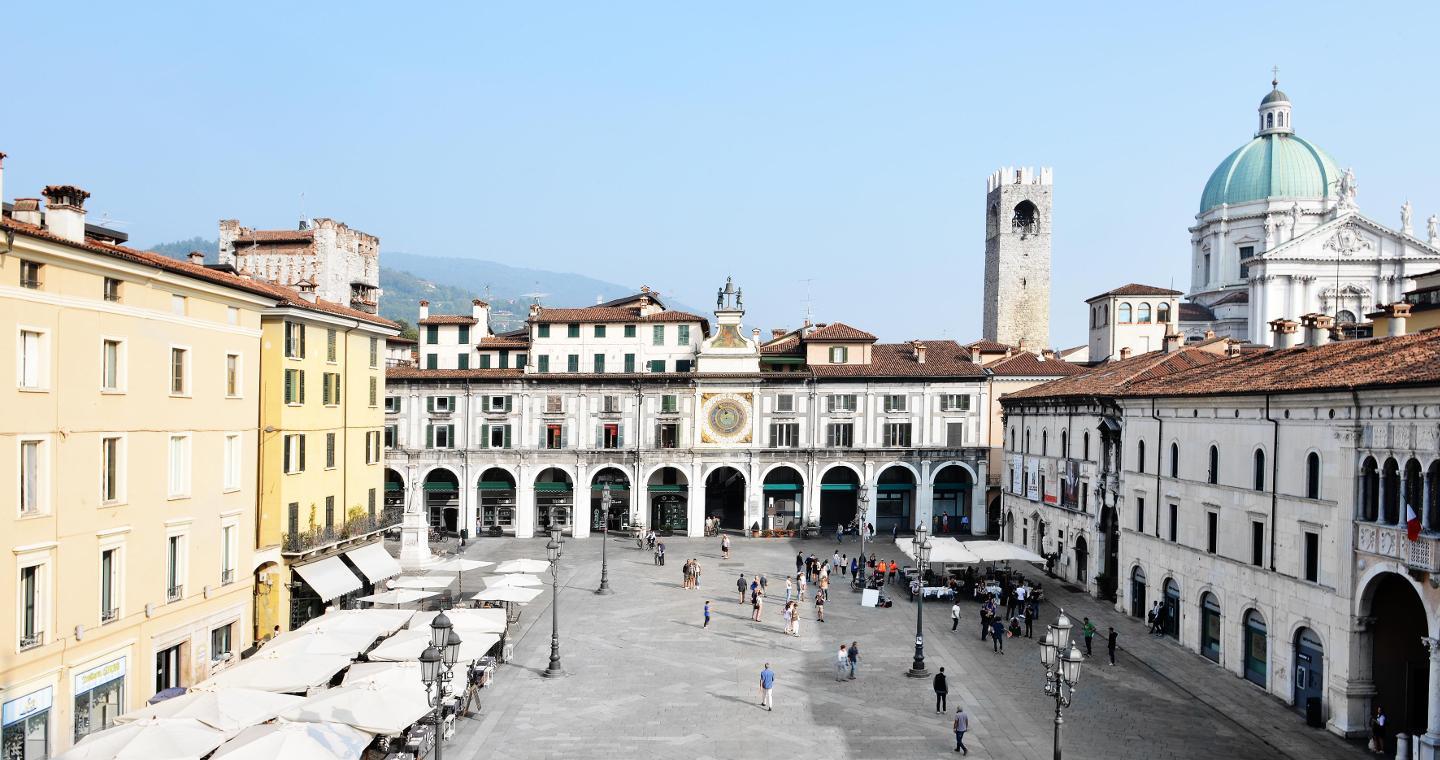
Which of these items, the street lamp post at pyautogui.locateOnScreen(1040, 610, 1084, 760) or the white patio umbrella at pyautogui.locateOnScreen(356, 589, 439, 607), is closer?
the street lamp post at pyautogui.locateOnScreen(1040, 610, 1084, 760)

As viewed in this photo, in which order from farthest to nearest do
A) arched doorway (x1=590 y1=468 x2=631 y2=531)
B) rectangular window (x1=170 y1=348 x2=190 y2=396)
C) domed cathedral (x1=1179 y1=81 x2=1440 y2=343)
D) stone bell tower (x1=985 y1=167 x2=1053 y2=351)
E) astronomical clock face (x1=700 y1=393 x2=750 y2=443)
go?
stone bell tower (x1=985 y1=167 x2=1053 y2=351) → domed cathedral (x1=1179 y1=81 x2=1440 y2=343) → arched doorway (x1=590 y1=468 x2=631 y2=531) → astronomical clock face (x1=700 y1=393 x2=750 y2=443) → rectangular window (x1=170 y1=348 x2=190 y2=396)

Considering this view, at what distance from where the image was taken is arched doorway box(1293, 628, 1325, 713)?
27.6 meters

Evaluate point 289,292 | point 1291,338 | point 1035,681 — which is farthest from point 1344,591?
point 289,292

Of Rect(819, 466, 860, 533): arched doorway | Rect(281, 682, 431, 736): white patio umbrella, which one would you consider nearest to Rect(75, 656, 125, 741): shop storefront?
Rect(281, 682, 431, 736): white patio umbrella

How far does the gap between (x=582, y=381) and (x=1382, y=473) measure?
150ft

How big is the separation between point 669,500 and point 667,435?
442 cm

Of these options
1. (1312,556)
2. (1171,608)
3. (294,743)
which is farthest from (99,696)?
(1171,608)

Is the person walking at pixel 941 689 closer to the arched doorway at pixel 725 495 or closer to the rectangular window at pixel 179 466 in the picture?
the rectangular window at pixel 179 466

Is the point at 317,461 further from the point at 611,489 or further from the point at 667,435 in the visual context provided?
the point at 611,489

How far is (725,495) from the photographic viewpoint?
72562 millimetres

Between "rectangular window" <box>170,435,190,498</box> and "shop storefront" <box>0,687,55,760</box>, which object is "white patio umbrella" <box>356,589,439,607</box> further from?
"shop storefront" <box>0,687,55,760</box>

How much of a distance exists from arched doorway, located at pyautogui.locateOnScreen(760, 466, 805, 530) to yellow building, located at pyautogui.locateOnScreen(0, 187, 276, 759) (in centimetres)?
3900

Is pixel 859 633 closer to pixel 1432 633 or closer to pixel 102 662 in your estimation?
pixel 1432 633

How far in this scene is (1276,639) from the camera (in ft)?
97.9
